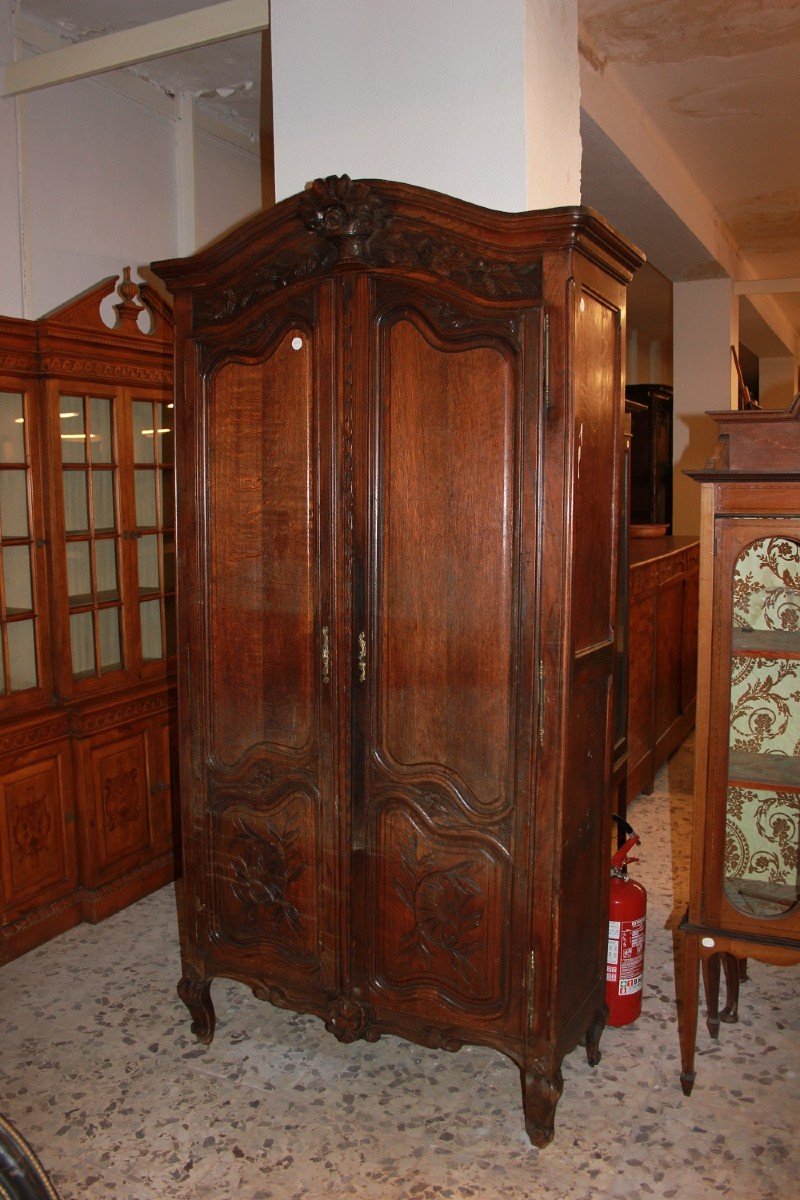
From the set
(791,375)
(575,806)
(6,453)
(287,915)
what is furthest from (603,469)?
(791,375)

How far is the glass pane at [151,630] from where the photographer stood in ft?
12.8

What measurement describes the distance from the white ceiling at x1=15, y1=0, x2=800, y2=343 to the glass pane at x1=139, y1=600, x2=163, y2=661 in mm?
2119

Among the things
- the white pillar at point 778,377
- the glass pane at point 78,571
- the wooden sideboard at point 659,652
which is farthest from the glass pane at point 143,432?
the white pillar at point 778,377

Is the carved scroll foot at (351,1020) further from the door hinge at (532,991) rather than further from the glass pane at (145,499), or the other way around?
the glass pane at (145,499)

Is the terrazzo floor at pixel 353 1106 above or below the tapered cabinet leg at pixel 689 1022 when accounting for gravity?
below

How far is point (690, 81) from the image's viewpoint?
13.4ft

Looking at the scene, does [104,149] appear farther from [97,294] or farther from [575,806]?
[575,806]

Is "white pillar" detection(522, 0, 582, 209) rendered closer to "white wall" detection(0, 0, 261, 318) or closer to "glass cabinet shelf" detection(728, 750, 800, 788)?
"glass cabinet shelf" detection(728, 750, 800, 788)

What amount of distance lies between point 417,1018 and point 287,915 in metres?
0.44

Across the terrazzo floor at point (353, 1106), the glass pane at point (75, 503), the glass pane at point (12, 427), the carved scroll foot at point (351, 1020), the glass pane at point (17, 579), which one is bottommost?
the terrazzo floor at point (353, 1106)

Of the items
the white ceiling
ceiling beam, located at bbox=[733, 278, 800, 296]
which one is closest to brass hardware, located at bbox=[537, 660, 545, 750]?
the white ceiling

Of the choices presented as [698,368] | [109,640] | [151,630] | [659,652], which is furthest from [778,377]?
[109,640]

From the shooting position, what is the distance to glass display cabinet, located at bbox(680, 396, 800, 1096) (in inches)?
95.4

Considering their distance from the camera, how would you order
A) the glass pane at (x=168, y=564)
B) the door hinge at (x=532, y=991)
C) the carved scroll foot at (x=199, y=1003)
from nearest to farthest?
the door hinge at (x=532, y=991) → the carved scroll foot at (x=199, y=1003) → the glass pane at (x=168, y=564)
